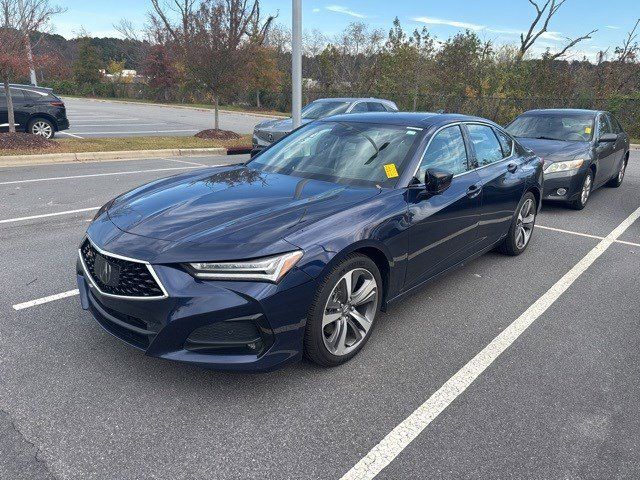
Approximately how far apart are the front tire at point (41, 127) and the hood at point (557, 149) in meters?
12.2

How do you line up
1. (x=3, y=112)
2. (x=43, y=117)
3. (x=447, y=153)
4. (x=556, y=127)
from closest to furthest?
(x=447, y=153)
(x=556, y=127)
(x=3, y=112)
(x=43, y=117)

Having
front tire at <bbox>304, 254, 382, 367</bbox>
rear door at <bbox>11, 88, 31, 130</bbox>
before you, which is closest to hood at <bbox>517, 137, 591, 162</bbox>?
front tire at <bbox>304, 254, 382, 367</bbox>

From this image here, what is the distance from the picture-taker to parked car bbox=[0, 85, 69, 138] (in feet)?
41.9

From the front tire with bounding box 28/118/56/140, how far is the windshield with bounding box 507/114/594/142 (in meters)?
11.9

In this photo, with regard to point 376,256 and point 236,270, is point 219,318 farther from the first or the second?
point 376,256

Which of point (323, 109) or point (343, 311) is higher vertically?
point (323, 109)

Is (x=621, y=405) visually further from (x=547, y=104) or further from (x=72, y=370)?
(x=547, y=104)

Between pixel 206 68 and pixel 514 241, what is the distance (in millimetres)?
12812

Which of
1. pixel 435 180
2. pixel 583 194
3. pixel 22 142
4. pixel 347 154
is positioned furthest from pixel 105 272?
pixel 22 142

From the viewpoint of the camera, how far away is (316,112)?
12875 millimetres

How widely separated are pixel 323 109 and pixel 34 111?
774 cm

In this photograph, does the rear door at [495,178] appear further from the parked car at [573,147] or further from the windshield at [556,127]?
the windshield at [556,127]

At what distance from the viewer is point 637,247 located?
5953 millimetres

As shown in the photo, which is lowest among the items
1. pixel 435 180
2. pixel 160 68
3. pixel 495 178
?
pixel 495 178
